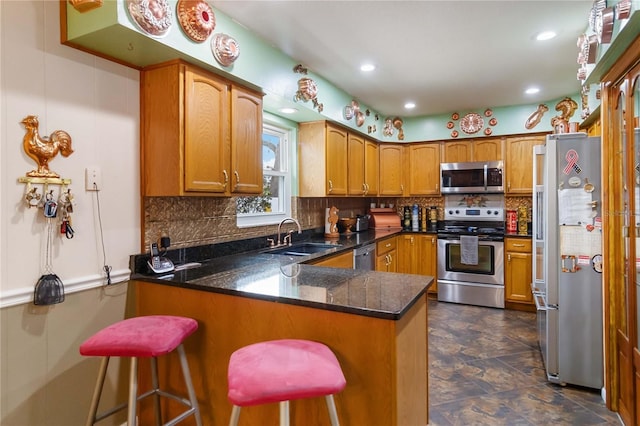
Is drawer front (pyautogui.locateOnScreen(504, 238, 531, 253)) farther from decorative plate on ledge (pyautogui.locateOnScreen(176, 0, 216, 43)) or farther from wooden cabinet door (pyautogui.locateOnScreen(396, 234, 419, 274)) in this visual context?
decorative plate on ledge (pyautogui.locateOnScreen(176, 0, 216, 43))

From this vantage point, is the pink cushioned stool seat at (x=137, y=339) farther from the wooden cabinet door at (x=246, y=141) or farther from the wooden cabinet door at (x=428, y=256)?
the wooden cabinet door at (x=428, y=256)

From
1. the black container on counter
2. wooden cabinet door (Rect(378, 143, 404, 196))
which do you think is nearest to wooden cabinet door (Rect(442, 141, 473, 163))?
wooden cabinet door (Rect(378, 143, 404, 196))

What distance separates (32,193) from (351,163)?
3020 mm

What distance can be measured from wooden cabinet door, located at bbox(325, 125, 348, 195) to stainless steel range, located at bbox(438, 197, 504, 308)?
1654mm

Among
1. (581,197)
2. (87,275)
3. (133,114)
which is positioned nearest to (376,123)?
(581,197)

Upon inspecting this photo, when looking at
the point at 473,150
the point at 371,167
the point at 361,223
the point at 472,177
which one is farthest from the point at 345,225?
the point at 473,150

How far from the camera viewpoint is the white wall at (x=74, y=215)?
5.00 ft

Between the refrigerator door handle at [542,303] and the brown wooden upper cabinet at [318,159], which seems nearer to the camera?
the refrigerator door handle at [542,303]

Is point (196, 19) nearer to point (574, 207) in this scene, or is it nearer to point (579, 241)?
point (574, 207)

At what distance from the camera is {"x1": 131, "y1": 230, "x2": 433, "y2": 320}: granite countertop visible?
1409 mm

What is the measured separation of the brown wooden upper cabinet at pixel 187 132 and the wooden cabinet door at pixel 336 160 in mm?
1428

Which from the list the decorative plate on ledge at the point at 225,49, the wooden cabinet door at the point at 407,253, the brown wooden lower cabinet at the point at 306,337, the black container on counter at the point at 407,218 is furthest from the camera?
the black container on counter at the point at 407,218

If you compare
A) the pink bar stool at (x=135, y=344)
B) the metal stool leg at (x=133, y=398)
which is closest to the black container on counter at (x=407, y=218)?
the pink bar stool at (x=135, y=344)

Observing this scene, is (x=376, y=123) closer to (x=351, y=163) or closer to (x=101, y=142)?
(x=351, y=163)
